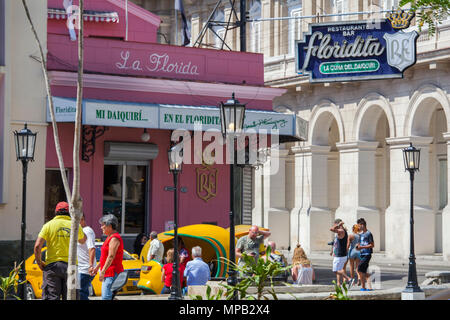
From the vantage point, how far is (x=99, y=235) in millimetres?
22719

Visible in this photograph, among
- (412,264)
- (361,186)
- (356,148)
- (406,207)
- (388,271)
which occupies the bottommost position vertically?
(388,271)

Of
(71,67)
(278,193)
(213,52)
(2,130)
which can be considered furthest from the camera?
(278,193)

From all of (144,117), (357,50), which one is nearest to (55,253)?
(144,117)

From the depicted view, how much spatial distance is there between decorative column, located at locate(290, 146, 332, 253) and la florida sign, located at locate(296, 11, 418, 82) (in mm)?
6764

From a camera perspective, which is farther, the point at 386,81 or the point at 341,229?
the point at 386,81

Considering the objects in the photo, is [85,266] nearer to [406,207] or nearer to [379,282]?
[379,282]

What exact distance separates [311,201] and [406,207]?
6386 millimetres

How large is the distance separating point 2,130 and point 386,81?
18941 mm

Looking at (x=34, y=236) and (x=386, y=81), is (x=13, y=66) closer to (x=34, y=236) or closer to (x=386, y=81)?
(x=34, y=236)

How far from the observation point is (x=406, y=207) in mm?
33531

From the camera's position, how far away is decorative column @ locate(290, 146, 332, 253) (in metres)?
38.7

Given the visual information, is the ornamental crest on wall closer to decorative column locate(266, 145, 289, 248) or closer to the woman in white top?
the woman in white top
